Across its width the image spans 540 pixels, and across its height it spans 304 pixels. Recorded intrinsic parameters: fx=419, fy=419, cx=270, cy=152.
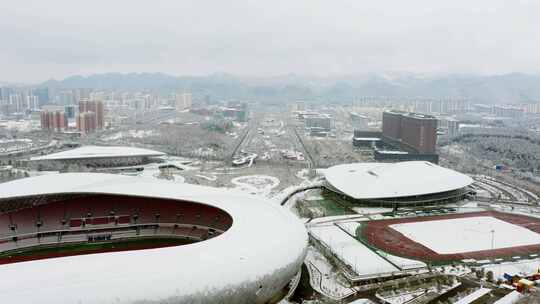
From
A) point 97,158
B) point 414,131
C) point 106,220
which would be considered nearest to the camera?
point 106,220

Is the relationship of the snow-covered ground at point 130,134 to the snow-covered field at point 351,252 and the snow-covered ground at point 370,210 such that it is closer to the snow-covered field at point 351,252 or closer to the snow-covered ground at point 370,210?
the snow-covered ground at point 370,210

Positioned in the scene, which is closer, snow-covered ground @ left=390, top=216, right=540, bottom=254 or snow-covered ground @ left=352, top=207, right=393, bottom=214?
snow-covered ground @ left=390, top=216, right=540, bottom=254

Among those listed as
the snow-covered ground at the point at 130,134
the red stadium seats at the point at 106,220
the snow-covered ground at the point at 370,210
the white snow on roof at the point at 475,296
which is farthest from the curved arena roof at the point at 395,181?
the snow-covered ground at the point at 130,134

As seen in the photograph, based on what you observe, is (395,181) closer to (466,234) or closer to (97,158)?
(466,234)

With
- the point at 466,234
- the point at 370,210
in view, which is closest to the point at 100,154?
the point at 370,210

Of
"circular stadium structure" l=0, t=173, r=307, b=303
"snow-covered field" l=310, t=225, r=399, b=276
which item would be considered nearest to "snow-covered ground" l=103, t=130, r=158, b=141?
"circular stadium structure" l=0, t=173, r=307, b=303

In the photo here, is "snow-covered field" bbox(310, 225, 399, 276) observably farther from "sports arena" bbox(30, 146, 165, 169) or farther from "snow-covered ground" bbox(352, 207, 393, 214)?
"sports arena" bbox(30, 146, 165, 169)

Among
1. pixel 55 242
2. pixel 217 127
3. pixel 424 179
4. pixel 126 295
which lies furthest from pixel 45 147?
pixel 126 295

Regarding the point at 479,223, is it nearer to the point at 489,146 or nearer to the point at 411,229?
the point at 411,229
